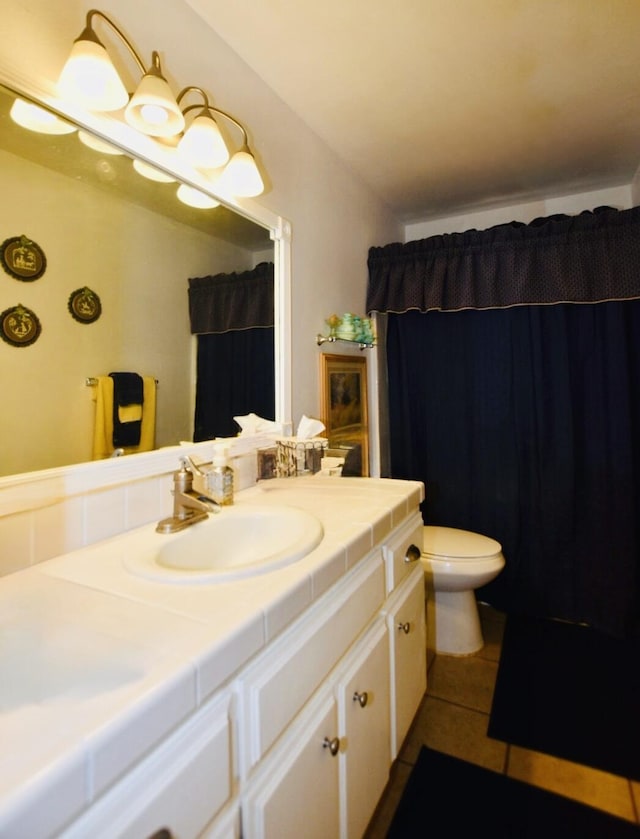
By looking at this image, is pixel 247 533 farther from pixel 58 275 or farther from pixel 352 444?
pixel 352 444

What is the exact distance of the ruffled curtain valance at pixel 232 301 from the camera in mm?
1221

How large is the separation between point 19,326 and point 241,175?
723mm

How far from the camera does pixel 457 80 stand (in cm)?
145

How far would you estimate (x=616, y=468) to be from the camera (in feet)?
6.34

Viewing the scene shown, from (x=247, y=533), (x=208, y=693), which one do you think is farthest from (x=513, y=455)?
(x=208, y=693)

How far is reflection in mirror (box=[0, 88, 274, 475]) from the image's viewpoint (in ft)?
2.65

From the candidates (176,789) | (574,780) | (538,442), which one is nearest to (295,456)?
(176,789)

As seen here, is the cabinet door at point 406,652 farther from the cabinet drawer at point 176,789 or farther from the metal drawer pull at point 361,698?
the cabinet drawer at point 176,789

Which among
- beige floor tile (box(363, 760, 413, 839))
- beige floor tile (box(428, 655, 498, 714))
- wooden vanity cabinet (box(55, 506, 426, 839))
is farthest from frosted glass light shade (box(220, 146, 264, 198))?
beige floor tile (box(428, 655, 498, 714))

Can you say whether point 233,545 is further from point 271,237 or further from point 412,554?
point 271,237

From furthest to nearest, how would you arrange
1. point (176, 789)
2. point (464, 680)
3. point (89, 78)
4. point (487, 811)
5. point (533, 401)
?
point (533, 401)
point (464, 680)
point (487, 811)
point (89, 78)
point (176, 789)

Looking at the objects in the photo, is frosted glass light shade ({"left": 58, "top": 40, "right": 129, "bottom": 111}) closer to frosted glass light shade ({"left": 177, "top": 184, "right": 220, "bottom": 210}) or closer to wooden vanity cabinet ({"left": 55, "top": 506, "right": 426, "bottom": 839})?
frosted glass light shade ({"left": 177, "top": 184, "right": 220, "bottom": 210})

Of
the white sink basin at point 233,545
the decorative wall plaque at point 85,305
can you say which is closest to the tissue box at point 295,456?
the white sink basin at point 233,545

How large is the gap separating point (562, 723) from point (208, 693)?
1515 mm
